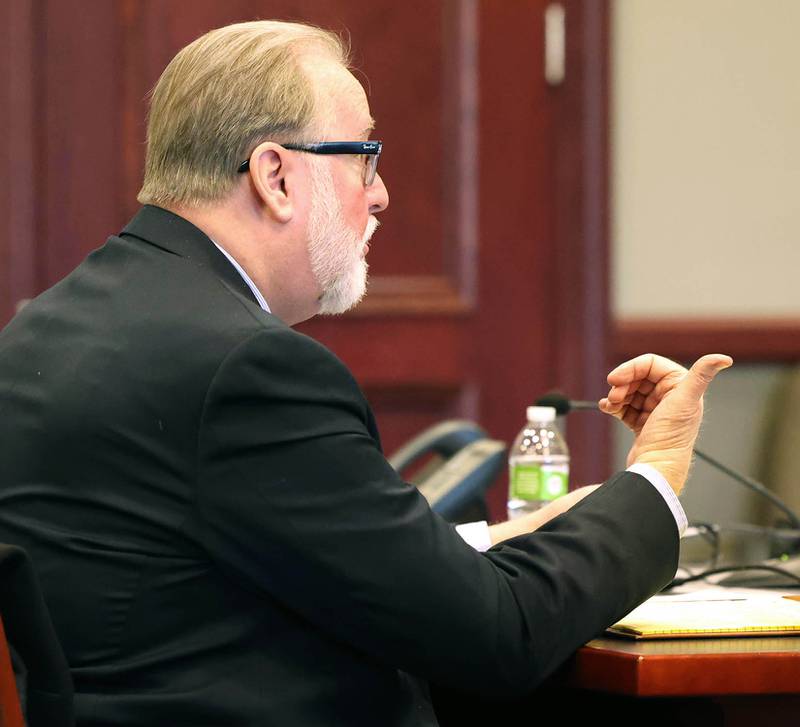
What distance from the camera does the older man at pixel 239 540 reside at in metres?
1.18

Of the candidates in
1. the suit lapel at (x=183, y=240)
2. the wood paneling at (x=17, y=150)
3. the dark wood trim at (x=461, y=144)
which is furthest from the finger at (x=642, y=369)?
the wood paneling at (x=17, y=150)

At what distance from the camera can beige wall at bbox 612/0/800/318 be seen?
3.52 m

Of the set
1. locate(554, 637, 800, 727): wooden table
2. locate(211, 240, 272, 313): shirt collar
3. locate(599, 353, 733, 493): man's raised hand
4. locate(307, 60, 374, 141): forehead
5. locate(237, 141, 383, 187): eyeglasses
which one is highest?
locate(307, 60, 374, 141): forehead

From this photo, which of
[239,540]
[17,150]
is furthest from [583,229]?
[239,540]

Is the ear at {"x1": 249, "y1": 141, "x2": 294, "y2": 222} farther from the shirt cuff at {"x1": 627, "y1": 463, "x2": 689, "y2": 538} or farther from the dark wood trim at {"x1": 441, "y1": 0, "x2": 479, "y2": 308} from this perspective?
the dark wood trim at {"x1": 441, "y1": 0, "x2": 479, "y2": 308}

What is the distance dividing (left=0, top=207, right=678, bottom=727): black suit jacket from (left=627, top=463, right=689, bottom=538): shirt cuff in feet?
0.59

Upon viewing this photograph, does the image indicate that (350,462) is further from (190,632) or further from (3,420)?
(3,420)

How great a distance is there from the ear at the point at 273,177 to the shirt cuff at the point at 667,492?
18.5 inches

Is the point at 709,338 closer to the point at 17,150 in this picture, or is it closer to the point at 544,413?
the point at 544,413

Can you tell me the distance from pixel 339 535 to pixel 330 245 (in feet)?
1.53

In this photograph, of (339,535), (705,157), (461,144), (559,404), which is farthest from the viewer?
(705,157)

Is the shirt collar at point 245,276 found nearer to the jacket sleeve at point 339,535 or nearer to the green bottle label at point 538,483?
the jacket sleeve at point 339,535

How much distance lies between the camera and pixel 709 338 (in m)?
3.53

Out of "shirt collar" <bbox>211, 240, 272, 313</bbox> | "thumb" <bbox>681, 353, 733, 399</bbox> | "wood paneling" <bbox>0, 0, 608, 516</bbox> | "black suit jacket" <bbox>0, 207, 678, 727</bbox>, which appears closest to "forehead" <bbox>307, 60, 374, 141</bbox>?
"shirt collar" <bbox>211, 240, 272, 313</bbox>
